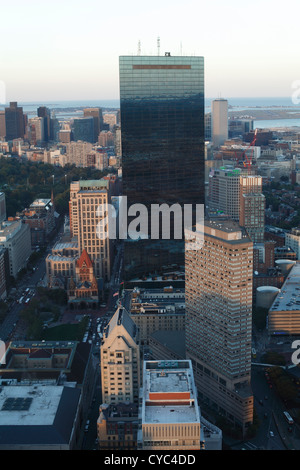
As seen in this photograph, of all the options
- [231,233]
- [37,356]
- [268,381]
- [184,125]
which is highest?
[184,125]

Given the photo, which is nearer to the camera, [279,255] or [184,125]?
[184,125]

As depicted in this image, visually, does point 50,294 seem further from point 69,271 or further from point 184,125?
point 184,125

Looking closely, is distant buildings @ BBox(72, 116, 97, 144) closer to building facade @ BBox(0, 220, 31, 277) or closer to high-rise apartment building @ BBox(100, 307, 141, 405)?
building facade @ BBox(0, 220, 31, 277)

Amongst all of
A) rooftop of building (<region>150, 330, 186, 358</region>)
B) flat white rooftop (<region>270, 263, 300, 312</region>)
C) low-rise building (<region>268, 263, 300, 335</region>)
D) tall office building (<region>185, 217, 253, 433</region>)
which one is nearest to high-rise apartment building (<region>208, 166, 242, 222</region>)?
flat white rooftop (<region>270, 263, 300, 312</region>)

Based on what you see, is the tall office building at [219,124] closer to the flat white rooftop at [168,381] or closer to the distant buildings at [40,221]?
the distant buildings at [40,221]

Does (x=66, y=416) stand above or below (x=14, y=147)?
below

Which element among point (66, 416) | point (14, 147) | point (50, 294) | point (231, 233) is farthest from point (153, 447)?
point (14, 147)

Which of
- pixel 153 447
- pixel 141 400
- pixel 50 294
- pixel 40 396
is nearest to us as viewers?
pixel 153 447

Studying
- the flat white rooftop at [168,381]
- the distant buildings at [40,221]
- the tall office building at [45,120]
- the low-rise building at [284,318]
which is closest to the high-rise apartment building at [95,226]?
the distant buildings at [40,221]
